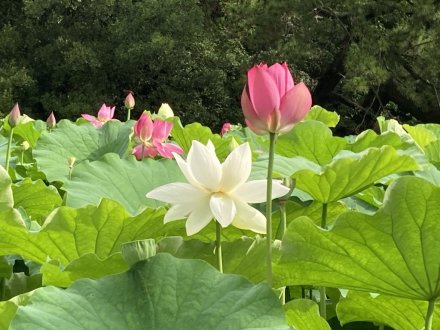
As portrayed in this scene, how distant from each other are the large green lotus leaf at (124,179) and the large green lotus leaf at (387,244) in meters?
0.35

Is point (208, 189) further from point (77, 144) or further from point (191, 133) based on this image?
point (191, 133)

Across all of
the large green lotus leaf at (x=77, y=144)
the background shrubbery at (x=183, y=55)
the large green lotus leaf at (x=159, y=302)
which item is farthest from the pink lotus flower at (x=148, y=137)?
the background shrubbery at (x=183, y=55)

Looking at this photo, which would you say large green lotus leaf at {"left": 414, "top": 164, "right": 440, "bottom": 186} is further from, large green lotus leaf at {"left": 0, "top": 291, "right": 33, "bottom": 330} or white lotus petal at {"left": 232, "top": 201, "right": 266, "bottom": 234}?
large green lotus leaf at {"left": 0, "top": 291, "right": 33, "bottom": 330}

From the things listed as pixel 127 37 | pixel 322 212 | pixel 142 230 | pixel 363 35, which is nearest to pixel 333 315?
pixel 322 212

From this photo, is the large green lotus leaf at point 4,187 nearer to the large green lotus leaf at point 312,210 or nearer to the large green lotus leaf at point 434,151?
the large green lotus leaf at point 312,210

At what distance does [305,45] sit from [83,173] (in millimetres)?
7283

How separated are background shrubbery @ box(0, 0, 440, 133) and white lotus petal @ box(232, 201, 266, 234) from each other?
24.4 ft

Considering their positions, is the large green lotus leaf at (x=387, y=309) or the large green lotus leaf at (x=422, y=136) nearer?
the large green lotus leaf at (x=387, y=309)

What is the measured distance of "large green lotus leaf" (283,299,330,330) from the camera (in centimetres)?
48

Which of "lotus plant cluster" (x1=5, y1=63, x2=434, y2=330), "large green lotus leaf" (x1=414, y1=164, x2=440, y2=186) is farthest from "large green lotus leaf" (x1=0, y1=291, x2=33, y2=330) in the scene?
"large green lotus leaf" (x1=414, y1=164, x2=440, y2=186)

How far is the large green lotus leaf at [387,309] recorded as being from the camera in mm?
546

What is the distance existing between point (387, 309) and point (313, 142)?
0.54 metres

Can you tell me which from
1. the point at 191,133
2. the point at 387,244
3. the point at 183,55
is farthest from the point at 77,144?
the point at 183,55

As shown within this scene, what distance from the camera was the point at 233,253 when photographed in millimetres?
542
